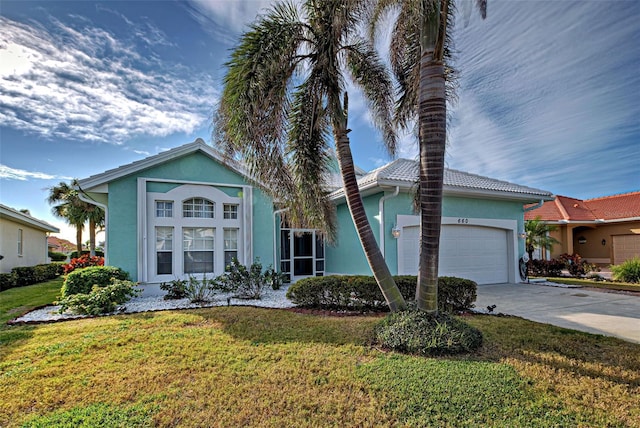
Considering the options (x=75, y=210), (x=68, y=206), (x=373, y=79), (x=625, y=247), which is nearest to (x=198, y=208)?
(x=373, y=79)

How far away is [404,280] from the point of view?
28.8ft

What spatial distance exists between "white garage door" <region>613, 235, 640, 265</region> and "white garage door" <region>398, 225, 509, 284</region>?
48.9ft

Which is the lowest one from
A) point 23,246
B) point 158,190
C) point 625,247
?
point 625,247

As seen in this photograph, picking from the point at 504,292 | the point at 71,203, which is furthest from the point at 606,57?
the point at 71,203

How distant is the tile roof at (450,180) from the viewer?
11.6 meters

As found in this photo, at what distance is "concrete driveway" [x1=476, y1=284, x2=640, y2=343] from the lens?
732 centimetres

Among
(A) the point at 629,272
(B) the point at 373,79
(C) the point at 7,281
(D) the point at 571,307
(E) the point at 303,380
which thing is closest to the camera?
(E) the point at 303,380

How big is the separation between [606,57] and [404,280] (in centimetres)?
1082

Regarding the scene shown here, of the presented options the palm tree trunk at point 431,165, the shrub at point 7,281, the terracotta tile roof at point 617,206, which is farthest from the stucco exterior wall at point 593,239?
the shrub at point 7,281

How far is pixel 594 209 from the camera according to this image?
1056 inches

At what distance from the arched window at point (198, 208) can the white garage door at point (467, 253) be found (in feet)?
24.6

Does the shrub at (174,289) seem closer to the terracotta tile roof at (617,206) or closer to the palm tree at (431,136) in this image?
the palm tree at (431,136)

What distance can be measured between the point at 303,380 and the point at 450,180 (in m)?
12.0

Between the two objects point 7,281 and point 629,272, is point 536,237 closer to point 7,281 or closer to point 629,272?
point 629,272
